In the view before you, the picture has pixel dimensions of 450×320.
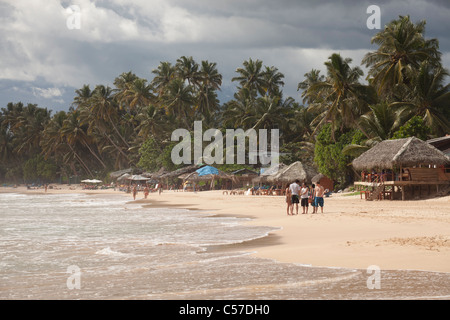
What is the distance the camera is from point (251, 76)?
6181cm

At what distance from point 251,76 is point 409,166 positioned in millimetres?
38455

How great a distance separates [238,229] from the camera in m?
14.2

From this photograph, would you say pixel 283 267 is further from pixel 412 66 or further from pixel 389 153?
pixel 412 66

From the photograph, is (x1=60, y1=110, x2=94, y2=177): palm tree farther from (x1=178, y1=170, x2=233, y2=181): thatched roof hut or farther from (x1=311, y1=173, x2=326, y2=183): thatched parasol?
(x1=311, y1=173, x2=326, y2=183): thatched parasol

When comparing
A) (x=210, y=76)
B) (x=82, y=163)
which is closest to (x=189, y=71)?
(x=210, y=76)

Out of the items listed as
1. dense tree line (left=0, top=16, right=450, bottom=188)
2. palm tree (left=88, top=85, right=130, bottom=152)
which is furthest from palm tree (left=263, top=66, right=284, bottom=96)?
palm tree (left=88, top=85, right=130, bottom=152)

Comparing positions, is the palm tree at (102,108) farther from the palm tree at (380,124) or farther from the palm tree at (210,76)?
the palm tree at (380,124)

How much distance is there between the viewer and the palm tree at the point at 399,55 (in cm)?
3238

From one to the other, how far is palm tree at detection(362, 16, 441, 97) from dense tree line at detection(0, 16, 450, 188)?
72 millimetres

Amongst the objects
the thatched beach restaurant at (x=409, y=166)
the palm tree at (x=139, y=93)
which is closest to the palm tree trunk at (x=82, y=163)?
the palm tree at (x=139, y=93)

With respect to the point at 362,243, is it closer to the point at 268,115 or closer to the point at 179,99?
the point at 268,115

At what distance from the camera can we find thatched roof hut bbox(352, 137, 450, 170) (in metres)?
23.4
